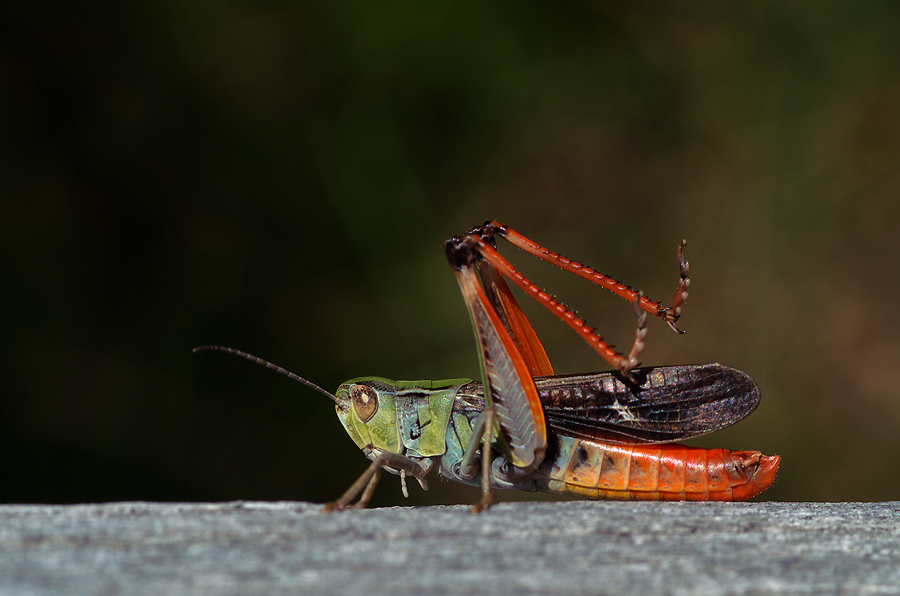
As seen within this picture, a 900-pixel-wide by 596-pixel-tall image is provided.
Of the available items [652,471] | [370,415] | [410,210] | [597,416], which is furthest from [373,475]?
[410,210]

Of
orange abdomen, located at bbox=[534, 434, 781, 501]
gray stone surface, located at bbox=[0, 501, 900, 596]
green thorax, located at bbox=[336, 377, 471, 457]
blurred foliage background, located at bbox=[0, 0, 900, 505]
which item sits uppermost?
blurred foliage background, located at bbox=[0, 0, 900, 505]

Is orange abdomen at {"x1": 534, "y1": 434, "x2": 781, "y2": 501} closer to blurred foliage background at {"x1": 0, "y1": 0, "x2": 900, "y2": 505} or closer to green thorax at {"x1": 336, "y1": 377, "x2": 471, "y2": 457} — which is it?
green thorax at {"x1": 336, "y1": 377, "x2": 471, "y2": 457}

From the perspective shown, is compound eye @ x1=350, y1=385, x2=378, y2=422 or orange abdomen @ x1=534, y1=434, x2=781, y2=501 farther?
compound eye @ x1=350, y1=385, x2=378, y2=422

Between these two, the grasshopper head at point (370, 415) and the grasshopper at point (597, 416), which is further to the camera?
the grasshopper head at point (370, 415)

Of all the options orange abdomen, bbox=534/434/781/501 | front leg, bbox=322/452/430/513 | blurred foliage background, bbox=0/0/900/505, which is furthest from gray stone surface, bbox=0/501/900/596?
blurred foliage background, bbox=0/0/900/505

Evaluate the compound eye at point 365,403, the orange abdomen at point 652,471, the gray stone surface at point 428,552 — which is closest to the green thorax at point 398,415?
the compound eye at point 365,403

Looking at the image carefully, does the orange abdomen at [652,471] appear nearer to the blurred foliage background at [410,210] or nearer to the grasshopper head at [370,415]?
the grasshopper head at [370,415]
